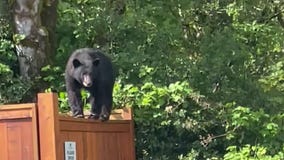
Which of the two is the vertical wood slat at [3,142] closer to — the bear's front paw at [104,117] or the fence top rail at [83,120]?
the fence top rail at [83,120]

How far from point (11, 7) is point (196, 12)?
2833mm

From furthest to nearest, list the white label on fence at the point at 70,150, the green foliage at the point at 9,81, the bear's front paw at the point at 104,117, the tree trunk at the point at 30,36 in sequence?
1. the tree trunk at the point at 30,36
2. the green foliage at the point at 9,81
3. the bear's front paw at the point at 104,117
4. the white label on fence at the point at 70,150

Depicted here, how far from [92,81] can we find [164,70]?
2.29 meters

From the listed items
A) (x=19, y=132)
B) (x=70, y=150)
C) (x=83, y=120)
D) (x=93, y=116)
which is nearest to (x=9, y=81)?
(x=93, y=116)

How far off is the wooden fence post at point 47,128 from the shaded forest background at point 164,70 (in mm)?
2186

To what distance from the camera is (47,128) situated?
5895mm

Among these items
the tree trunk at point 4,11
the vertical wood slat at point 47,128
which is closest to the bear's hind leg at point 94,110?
the vertical wood slat at point 47,128

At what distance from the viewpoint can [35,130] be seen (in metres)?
5.88

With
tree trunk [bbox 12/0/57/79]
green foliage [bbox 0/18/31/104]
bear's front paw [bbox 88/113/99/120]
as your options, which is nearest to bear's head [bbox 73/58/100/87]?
bear's front paw [bbox 88/113/99/120]

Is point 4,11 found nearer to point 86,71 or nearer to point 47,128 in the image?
point 86,71

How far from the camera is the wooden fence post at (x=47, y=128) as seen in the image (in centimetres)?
587

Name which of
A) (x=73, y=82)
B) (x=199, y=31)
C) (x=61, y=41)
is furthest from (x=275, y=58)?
(x=73, y=82)

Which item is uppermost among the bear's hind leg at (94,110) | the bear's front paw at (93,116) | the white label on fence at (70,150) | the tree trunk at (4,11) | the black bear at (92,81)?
the tree trunk at (4,11)

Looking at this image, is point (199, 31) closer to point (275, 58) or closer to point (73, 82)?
point (275, 58)
